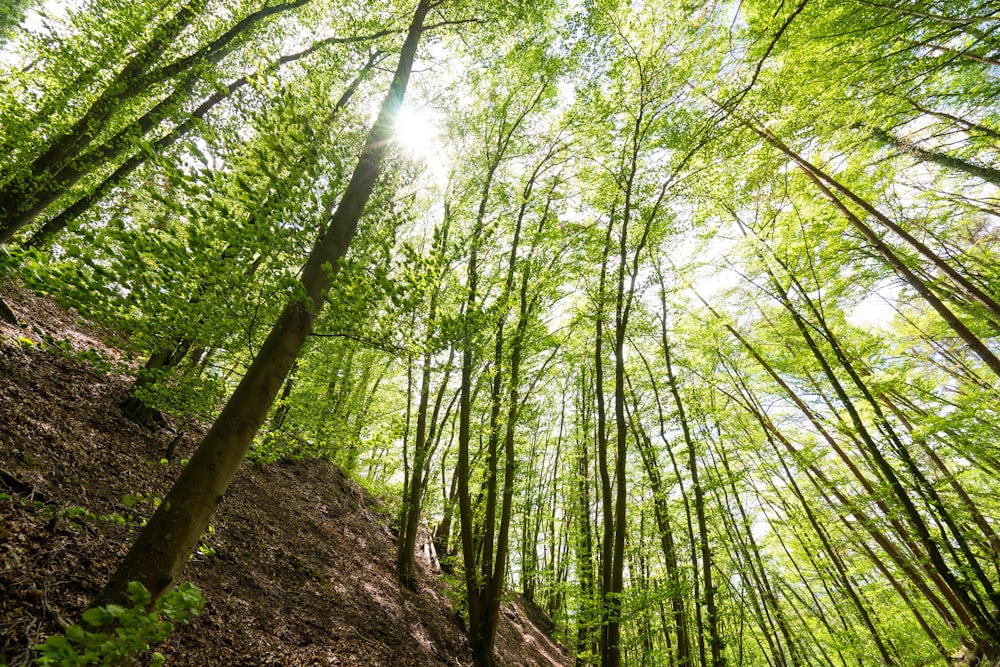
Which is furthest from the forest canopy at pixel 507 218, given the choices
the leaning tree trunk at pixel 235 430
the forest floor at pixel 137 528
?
the forest floor at pixel 137 528

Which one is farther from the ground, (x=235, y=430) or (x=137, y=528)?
(x=235, y=430)

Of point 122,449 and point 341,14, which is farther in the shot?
point 341,14

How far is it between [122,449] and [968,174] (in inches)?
642

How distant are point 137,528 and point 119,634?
140 inches

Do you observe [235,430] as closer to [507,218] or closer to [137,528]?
[137,528]

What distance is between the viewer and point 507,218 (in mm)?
Answer: 8719

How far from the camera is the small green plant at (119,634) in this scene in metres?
1.40

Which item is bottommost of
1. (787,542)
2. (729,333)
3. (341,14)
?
(787,542)

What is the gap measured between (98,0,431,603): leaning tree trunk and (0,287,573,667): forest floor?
0.30 meters

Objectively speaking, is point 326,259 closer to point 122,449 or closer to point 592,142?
point 122,449

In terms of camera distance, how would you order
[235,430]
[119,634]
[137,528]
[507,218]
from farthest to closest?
[507,218] → [137,528] → [235,430] → [119,634]

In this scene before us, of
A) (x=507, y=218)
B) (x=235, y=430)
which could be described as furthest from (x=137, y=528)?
(x=507, y=218)

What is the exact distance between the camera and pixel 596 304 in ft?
24.8

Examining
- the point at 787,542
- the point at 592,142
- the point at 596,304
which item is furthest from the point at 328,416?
the point at 787,542
